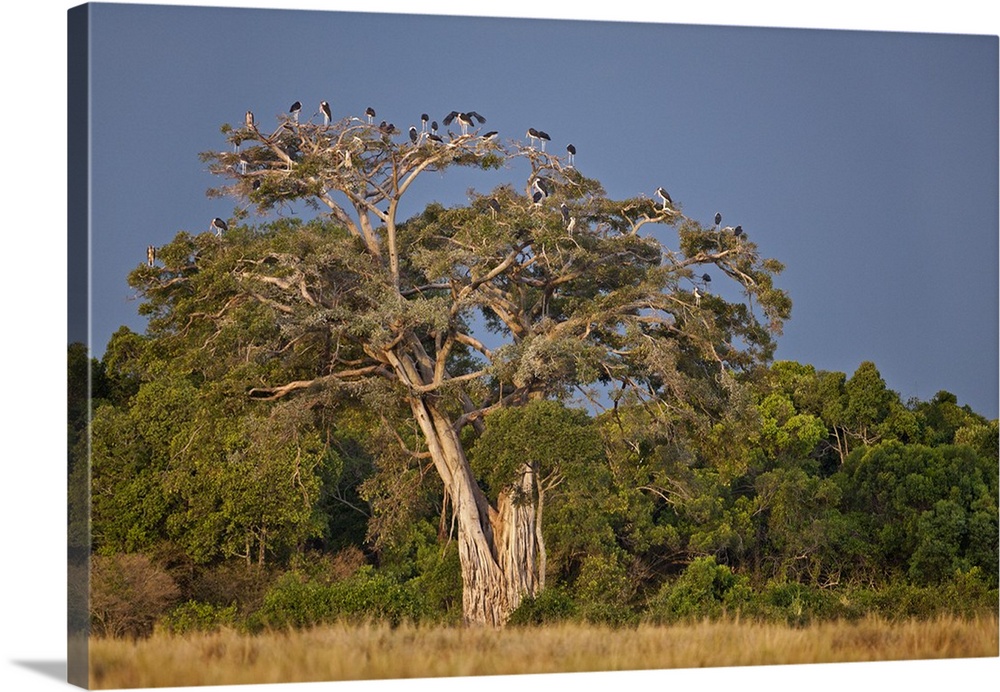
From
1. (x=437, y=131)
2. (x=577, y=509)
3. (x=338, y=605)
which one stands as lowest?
(x=338, y=605)

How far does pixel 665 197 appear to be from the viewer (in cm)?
1533

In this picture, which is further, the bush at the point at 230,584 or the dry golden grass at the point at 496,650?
the bush at the point at 230,584

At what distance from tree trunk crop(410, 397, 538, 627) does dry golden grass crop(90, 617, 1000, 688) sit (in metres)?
0.99

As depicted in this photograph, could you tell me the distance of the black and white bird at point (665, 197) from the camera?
15.3 meters

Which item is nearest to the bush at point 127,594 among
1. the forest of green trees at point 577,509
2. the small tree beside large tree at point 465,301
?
the forest of green trees at point 577,509

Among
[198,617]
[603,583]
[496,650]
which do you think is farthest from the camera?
[603,583]

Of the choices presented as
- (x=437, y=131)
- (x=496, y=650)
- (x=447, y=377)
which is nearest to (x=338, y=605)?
Answer: (x=496, y=650)

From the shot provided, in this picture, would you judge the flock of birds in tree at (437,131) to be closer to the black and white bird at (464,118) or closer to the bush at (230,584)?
the black and white bird at (464,118)

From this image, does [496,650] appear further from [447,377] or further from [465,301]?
[465,301]

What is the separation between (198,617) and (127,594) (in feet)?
4.90

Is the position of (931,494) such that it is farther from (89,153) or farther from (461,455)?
(89,153)

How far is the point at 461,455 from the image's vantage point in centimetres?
1547

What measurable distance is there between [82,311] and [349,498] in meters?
8.20

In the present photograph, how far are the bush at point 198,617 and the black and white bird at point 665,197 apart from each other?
509cm
